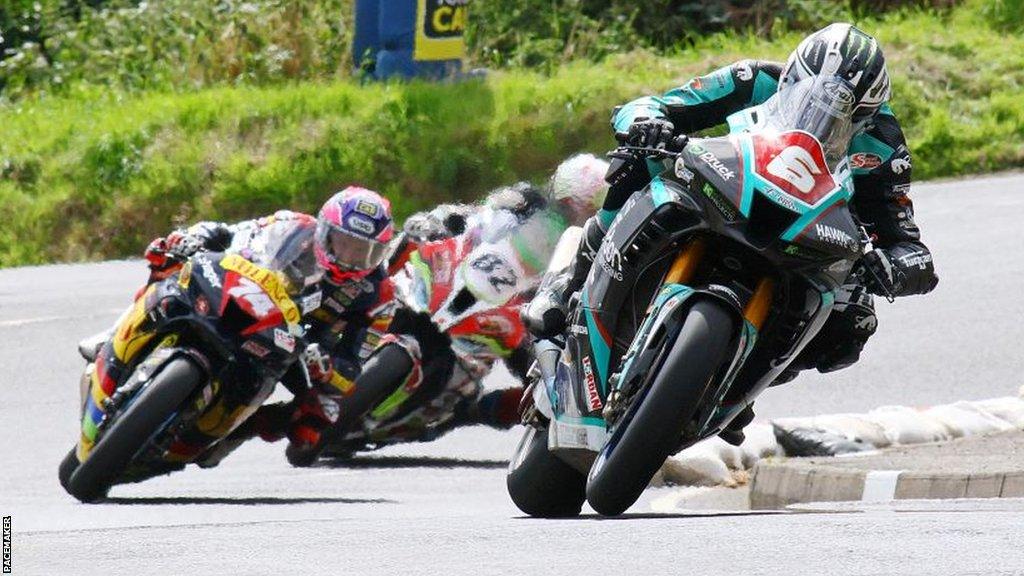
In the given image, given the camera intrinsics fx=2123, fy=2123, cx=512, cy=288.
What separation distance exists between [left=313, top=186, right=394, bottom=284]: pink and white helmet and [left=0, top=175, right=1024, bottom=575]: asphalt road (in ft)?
3.07

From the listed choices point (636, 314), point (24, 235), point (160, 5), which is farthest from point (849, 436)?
point (160, 5)

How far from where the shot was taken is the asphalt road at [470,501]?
477 centimetres

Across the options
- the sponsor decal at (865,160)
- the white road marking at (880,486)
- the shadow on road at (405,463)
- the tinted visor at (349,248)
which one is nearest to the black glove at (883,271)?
the sponsor decal at (865,160)

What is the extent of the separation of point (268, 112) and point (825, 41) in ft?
34.1

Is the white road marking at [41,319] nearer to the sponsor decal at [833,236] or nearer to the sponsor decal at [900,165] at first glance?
the sponsor decal at [900,165]

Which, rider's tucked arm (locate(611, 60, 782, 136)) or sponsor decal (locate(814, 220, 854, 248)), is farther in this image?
rider's tucked arm (locate(611, 60, 782, 136))

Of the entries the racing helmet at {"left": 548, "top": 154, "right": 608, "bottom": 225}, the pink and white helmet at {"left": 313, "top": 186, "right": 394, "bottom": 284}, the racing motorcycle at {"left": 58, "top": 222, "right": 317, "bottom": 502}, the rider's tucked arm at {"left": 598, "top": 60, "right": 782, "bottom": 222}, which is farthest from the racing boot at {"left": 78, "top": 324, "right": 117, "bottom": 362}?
the rider's tucked arm at {"left": 598, "top": 60, "right": 782, "bottom": 222}

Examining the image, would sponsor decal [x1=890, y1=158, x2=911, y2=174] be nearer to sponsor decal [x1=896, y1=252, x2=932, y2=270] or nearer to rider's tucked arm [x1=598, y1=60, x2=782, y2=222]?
sponsor decal [x1=896, y1=252, x2=932, y2=270]

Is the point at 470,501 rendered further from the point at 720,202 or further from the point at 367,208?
the point at 720,202

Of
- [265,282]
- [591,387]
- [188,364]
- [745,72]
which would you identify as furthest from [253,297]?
[745,72]

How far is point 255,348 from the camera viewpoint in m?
7.98

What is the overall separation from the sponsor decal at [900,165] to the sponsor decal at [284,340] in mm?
2568

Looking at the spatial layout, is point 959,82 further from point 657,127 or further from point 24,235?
point 657,127

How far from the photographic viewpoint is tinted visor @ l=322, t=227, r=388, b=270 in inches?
333
